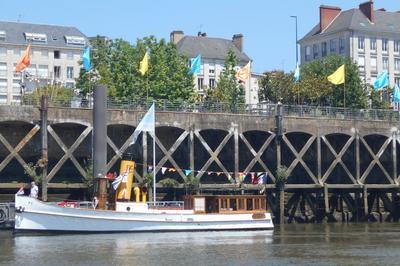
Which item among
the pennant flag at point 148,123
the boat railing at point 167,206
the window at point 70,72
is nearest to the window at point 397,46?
the window at point 70,72

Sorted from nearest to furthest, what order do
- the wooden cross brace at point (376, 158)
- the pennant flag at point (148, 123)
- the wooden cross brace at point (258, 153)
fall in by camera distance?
the pennant flag at point (148, 123) < the wooden cross brace at point (258, 153) < the wooden cross brace at point (376, 158)

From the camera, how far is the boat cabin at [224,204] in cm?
6028

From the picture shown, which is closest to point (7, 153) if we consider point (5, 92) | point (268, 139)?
point (268, 139)

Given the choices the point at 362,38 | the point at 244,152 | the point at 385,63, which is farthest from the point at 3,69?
the point at 244,152

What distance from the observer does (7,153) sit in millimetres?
66812

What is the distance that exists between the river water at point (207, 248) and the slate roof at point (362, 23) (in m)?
77.4

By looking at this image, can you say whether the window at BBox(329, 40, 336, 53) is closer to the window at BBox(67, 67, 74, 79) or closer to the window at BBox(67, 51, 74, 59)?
the window at BBox(67, 51, 74, 59)

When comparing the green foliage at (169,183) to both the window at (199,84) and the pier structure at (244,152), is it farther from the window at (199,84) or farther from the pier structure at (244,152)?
the window at (199,84)

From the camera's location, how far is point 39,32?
13925cm

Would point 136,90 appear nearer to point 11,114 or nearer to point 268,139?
point 268,139

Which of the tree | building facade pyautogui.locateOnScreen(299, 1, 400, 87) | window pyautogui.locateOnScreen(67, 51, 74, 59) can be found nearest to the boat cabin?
the tree

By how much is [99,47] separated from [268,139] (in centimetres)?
4046

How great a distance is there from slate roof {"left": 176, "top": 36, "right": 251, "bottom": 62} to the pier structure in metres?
59.8

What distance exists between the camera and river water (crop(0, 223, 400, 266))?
42750mm
